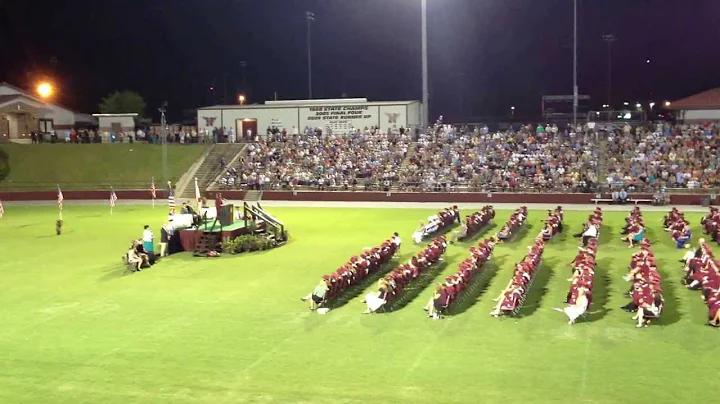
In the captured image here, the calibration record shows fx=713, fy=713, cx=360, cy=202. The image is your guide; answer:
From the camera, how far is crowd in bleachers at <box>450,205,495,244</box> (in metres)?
27.1

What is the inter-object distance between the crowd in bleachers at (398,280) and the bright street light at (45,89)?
65.7 meters

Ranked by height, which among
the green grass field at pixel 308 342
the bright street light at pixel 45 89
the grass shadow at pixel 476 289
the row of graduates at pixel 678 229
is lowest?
the green grass field at pixel 308 342

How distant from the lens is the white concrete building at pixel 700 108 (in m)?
48.5

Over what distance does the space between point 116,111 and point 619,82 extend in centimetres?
5371

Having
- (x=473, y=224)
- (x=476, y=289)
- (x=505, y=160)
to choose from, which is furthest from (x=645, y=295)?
(x=505, y=160)

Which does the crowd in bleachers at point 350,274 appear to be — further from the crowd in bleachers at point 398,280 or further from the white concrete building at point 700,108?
the white concrete building at point 700,108

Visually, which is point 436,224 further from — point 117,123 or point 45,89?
point 45,89

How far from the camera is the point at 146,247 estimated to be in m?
23.8

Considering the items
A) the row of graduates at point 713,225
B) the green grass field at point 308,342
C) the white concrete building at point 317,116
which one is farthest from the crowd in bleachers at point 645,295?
the white concrete building at point 317,116

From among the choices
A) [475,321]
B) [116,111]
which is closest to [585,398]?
[475,321]

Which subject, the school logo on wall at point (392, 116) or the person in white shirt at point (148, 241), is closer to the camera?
the person in white shirt at point (148, 241)

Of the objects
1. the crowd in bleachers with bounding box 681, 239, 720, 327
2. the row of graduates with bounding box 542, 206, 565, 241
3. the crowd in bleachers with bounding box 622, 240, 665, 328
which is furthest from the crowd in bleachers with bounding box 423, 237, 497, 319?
the row of graduates with bounding box 542, 206, 565, 241

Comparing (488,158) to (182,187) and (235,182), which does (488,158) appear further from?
(182,187)

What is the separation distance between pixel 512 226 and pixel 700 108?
93.2 ft
